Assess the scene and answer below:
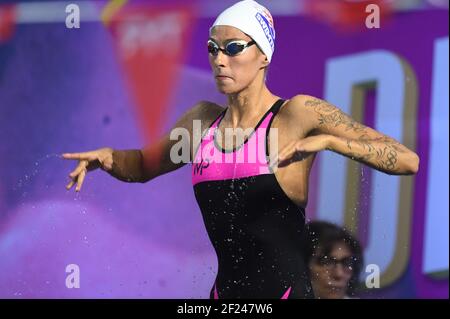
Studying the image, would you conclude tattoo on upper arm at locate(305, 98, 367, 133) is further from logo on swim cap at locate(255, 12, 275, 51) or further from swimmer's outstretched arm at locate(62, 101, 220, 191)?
swimmer's outstretched arm at locate(62, 101, 220, 191)

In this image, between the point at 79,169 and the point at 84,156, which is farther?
the point at 84,156

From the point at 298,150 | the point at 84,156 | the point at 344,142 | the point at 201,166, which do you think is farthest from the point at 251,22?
the point at 84,156

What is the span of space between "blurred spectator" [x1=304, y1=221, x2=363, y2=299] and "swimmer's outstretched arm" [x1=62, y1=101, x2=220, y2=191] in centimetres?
88

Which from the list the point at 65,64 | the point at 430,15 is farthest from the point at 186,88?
the point at 430,15

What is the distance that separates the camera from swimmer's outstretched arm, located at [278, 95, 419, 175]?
12.3ft

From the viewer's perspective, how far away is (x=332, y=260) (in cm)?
560

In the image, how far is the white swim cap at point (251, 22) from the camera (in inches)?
173

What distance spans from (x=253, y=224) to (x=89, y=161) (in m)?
0.98

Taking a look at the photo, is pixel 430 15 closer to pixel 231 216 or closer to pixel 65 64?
pixel 65 64

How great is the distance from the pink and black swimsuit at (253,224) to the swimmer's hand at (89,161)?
63 cm

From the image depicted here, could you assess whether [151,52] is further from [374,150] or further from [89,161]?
[374,150]

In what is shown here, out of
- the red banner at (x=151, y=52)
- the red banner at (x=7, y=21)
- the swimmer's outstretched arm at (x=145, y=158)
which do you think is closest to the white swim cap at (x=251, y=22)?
the swimmer's outstretched arm at (x=145, y=158)

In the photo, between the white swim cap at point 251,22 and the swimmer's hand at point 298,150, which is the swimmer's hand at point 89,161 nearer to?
the white swim cap at point 251,22
